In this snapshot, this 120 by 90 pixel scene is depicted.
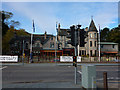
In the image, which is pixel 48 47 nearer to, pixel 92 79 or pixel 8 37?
pixel 8 37

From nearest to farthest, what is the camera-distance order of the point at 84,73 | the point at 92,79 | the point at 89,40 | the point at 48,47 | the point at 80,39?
the point at 92,79 < the point at 84,73 < the point at 80,39 < the point at 89,40 < the point at 48,47

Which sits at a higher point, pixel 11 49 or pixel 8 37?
pixel 8 37

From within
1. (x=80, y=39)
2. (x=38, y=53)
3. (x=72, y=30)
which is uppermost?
(x=72, y=30)

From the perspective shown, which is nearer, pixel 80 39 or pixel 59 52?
pixel 80 39

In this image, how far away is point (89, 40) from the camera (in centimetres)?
4784

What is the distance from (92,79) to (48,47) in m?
44.9

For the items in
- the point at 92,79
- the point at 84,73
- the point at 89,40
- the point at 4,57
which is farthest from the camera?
the point at 89,40

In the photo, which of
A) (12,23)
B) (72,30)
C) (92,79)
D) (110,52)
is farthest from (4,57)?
(110,52)

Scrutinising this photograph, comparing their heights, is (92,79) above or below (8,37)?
below

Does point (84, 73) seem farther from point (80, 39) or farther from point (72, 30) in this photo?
point (72, 30)

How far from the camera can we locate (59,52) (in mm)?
50062

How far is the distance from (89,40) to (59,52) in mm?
11895

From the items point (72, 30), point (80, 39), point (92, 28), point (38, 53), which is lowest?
point (38, 53)

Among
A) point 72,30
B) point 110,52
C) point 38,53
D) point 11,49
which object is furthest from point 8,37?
point 72,30
